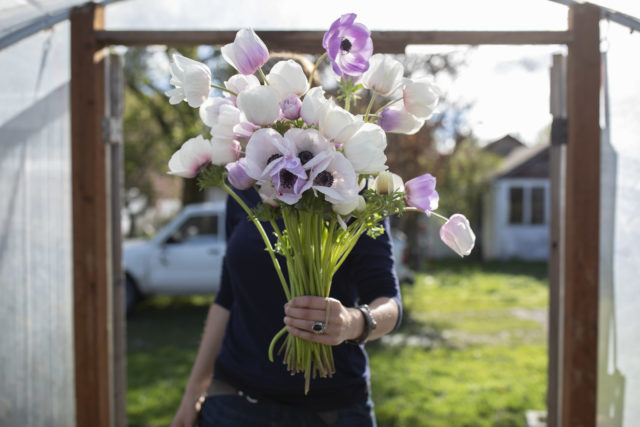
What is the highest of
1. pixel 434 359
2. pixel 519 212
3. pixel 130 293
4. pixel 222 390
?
pixel 519 212

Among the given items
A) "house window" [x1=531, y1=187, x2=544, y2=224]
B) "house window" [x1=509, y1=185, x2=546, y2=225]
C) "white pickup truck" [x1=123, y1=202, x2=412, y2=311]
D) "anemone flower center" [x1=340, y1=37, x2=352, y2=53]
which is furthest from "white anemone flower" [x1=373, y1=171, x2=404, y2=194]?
"house window" [x1=531, y1=187, x2=544, y2=224]

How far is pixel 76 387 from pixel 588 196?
9.90 feet

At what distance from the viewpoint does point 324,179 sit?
125cm

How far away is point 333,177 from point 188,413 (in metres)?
1.21

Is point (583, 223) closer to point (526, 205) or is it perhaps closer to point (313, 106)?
point (313, 106)

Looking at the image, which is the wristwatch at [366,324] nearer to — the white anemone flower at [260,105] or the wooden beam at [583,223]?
the white anemone flower at [260,105]

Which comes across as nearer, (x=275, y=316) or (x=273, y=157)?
(x=273, y=157)

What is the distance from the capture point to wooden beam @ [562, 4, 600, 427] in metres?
2.91

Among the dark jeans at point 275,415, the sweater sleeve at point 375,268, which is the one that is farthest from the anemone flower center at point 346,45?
the dark jeans at point 275,415

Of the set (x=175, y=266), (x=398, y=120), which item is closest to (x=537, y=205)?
(x=175, y=266)

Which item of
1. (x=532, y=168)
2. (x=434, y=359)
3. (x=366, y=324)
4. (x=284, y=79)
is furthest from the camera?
(x=532, y=168)

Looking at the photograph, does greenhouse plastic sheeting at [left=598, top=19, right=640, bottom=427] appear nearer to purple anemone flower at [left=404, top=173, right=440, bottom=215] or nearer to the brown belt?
purple anemone flower at [left=404, top=173, right=440, bottom=215]

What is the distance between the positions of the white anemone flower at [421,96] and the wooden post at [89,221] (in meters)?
2.26

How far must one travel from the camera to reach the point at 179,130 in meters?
16.1
